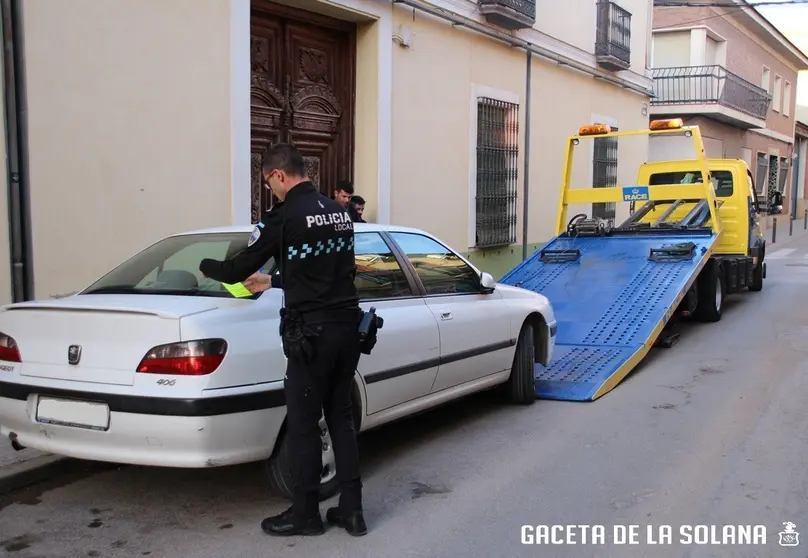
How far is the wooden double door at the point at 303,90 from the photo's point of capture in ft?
29.8

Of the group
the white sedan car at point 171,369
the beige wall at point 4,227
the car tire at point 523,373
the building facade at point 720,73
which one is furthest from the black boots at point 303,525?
the building facade at point 720,73

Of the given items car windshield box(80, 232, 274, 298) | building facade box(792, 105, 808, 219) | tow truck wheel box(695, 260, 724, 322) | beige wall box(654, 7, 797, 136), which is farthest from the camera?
building facade box(792, 105, 808, 219)

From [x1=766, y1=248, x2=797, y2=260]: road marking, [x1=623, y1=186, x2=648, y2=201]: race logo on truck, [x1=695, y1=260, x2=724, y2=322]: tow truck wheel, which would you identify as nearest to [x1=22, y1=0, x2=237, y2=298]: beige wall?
[x1=623, y1=186, x2=648, y2=201]: race logo on truck

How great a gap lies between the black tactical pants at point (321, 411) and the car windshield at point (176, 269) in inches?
28.6

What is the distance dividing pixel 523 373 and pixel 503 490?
6.18 ft

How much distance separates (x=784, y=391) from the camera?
688 centimetres

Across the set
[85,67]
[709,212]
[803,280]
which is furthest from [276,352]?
[803,280]

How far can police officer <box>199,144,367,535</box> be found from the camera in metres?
3.74

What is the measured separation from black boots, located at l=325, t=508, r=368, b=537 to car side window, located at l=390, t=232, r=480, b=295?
5.78 ft

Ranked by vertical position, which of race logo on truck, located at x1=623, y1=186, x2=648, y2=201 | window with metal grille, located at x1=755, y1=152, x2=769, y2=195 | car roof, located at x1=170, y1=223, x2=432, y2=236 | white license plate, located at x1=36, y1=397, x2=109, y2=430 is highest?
window with metal grille, located at x1=755, y1=152, x2=769, y2=195

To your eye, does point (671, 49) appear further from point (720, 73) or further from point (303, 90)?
point (303, 90)

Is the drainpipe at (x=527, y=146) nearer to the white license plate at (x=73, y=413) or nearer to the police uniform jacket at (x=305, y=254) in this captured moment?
the police uniform jacket at (x=305, y=254)

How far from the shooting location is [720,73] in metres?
24.0

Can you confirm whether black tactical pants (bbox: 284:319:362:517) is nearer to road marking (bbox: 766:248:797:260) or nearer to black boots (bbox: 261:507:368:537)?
black boots (bbox: 261:507:368:537)
